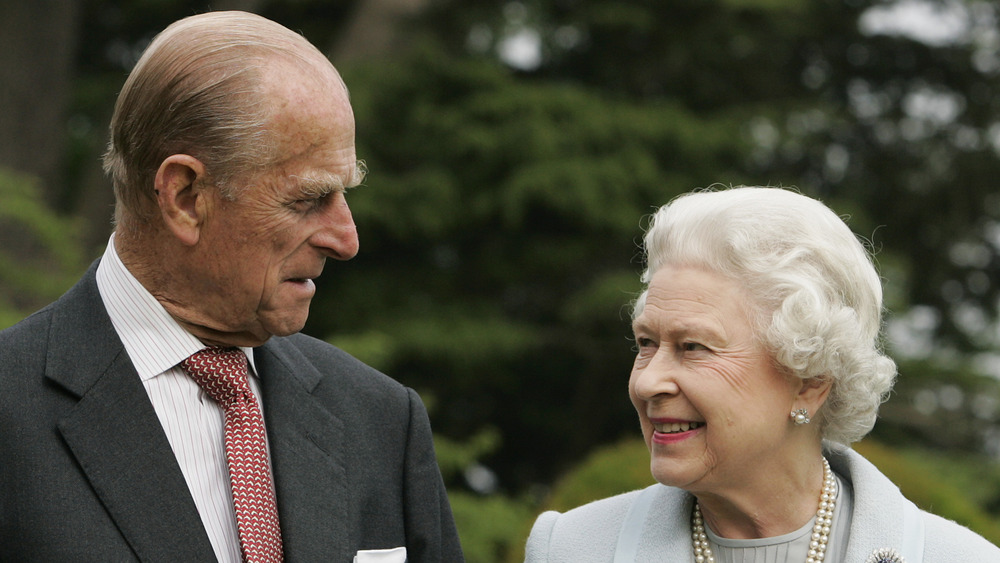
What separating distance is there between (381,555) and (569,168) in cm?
626

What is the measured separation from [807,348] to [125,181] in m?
1.52

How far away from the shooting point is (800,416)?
106 inches

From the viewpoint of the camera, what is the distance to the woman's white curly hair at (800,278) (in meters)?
2.62

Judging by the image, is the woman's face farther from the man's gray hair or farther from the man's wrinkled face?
the man's gray hair

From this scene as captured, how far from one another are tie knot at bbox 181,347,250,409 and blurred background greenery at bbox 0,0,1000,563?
4558mm

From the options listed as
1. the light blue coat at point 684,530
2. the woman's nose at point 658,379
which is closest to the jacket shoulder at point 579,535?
the light blue coat at point 684,530

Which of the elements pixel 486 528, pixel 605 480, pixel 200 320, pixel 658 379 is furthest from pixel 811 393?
pixel 486 528

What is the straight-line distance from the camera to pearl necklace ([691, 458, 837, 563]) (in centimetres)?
272

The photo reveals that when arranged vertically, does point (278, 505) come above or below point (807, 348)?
below

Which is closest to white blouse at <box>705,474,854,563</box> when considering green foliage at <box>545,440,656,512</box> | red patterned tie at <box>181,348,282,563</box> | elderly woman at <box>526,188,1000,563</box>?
elderly woman at <box>526,188,1000,563</box>

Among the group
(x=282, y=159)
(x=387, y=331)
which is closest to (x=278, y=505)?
(x=282, y=159)

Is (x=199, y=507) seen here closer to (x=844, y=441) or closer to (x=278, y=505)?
(x=278, y=505)

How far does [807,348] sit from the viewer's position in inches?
102

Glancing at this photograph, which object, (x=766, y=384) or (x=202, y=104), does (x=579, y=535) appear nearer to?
(x=766, y=384)
